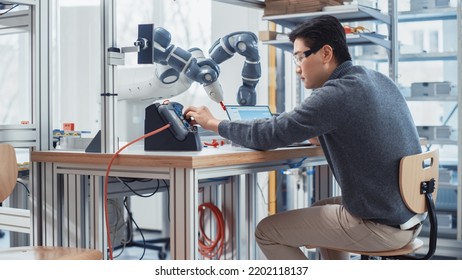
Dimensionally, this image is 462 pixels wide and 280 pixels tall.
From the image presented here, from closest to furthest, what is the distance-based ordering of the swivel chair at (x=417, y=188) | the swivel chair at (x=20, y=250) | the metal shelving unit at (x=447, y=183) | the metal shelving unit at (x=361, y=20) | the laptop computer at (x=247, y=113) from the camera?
1. the swivel chair at (x=20, y=250)
2. the swivel chair at (x=417, y=188)
3. the laptop computer at (x=247, y=113)
4. the metal shelving unit at (x=361, y=20)
5. the metal shelving unit at (x=447, y=183)

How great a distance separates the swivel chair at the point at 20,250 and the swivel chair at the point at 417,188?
888 mm

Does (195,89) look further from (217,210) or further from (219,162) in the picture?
(219,162)

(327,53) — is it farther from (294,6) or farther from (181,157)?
(294,6)

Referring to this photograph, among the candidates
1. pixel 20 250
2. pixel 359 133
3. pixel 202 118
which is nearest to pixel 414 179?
pixel 359 133

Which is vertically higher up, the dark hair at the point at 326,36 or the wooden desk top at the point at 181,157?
the dark hair at the point at 326,36

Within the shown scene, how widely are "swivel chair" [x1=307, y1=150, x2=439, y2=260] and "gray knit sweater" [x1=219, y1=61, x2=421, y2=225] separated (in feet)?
0.09

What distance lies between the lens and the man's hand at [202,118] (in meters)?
2.09

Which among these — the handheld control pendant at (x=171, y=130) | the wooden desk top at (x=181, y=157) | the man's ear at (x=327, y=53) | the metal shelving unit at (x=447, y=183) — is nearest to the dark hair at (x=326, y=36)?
the man's ear at (x=327, y=53)

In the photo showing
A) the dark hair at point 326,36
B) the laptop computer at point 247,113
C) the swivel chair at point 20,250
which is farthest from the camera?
the laptop computer at point 247,113

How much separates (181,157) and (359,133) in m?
0.55

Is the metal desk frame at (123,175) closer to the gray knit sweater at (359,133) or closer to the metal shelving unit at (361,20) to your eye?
the gray knit sweater at (359,133)

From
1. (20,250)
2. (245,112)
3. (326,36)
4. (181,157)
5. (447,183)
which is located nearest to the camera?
(181,157)

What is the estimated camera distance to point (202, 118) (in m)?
2.12

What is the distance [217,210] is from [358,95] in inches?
58.8
